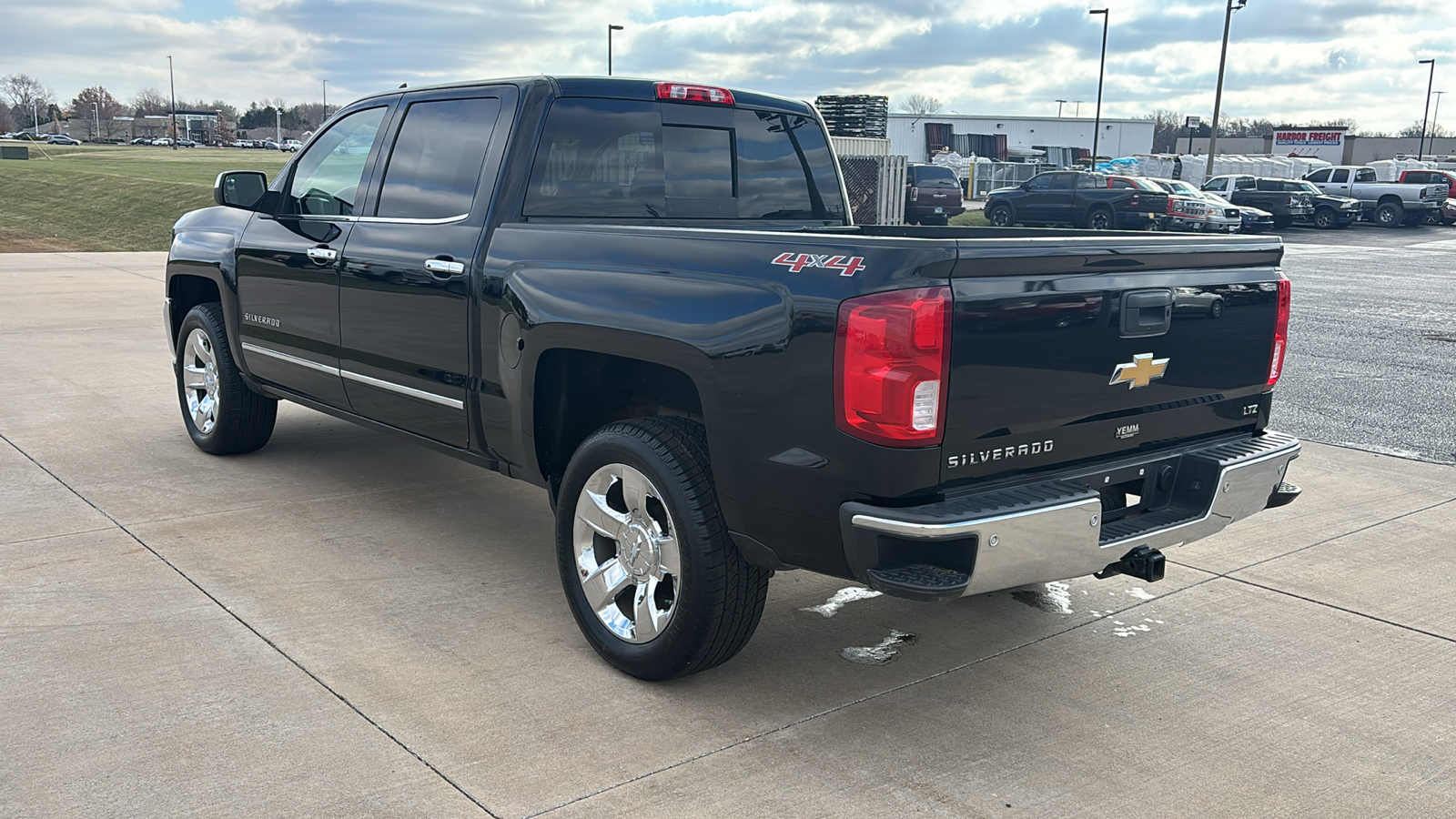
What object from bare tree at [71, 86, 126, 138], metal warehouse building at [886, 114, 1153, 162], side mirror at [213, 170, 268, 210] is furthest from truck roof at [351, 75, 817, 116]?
bare tree at [71, 86, 126, 138]

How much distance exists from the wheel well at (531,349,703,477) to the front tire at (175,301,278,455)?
110 inches

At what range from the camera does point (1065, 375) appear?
11.1ft

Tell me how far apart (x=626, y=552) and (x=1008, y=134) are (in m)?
72.1

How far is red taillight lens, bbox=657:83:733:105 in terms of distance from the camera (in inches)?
188

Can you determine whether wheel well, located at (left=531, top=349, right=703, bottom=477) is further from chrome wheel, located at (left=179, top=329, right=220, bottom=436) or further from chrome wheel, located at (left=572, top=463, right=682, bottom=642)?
chrome wheel, located at (left=179, top=329, right=220, bottom=436)

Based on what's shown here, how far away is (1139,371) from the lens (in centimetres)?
361

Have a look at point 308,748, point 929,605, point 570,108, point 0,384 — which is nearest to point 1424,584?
point 929,605

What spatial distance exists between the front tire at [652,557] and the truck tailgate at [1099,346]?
792 millimetres

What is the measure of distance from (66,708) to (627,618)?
1694mm

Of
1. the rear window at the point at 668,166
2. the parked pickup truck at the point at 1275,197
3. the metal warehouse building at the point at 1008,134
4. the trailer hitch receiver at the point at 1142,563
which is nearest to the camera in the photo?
the trailer hitch receiver at the point at 1142,563

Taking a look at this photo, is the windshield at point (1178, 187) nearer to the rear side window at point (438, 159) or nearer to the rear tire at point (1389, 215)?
the rear tire at point (1389, 215)

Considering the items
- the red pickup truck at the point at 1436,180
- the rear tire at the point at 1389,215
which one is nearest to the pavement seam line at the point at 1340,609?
the rear tire at the point at 1389,215

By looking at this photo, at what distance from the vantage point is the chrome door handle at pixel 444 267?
444 centimetres

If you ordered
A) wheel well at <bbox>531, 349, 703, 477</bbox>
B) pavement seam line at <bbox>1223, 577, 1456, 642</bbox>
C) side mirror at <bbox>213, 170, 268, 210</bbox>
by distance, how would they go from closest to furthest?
1. wheel well at <bbox>531, 349, 703, 477</bbox>
2. pavement seam line at <bbox>1223, 577, 1456, 642</bbox>
3. side mirror at <bbox>213, 170, 268, 210</bbox>
